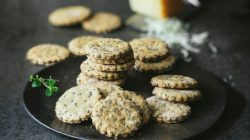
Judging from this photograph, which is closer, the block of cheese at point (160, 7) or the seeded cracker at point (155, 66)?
the seeded cracker at point (155, 66)

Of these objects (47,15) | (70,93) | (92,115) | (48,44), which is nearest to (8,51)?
(48,44)

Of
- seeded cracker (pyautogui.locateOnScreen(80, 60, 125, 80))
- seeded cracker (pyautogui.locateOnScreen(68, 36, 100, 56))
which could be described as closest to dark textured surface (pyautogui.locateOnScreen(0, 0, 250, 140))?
seeded cracker (pyautogui.locateOnScreen(68, 36, 100, 56))

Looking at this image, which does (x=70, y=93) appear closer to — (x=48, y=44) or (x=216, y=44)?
(x=48, y=44)

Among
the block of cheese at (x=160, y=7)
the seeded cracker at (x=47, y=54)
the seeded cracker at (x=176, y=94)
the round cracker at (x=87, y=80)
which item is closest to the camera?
the seeded cracker at (x=176, y=94)

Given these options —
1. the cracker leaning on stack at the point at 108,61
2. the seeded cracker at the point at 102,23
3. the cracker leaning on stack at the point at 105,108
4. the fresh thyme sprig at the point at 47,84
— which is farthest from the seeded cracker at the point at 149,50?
the seeded cracker at the point at 102,23

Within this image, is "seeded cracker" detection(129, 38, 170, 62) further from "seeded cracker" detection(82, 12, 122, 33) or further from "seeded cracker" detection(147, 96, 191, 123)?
"seeded cracker" detection(82, 12, 122, 33)

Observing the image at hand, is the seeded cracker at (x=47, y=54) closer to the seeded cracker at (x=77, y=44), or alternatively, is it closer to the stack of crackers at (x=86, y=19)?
the seeded cracker at (x=77, y=44)

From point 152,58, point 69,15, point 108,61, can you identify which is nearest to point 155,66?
point 152,58
